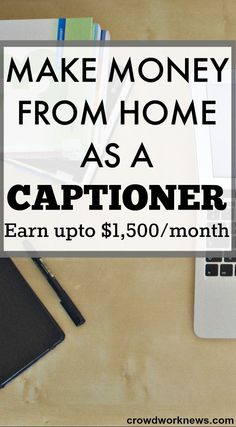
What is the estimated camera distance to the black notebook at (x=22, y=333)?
2.86 feet

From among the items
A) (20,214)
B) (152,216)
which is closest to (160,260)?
(152,216)

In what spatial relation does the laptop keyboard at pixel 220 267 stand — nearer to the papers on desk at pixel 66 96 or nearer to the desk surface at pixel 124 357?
the desk surface at pixel 124 357

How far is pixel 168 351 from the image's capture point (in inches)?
34.3

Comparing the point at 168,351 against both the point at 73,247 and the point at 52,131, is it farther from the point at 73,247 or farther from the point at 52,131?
the point at 52,131

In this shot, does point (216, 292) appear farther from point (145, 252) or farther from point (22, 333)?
point (22, 333)

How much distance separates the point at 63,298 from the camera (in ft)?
2.88

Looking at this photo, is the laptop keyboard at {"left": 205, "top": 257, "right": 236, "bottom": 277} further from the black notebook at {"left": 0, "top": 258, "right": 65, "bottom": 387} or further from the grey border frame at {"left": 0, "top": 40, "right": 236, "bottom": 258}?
the black notebook at {"left": 0, "top": 258, "right": 65, "bottom": 387}

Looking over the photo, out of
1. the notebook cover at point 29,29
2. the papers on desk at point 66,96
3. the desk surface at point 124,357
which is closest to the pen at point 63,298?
the desk surface at point 124,357

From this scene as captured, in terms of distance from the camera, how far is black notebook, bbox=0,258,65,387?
871 millimetres

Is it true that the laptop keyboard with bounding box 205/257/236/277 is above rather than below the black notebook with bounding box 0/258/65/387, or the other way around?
above

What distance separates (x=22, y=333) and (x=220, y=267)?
0.28 metres

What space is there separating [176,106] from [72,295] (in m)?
0.29

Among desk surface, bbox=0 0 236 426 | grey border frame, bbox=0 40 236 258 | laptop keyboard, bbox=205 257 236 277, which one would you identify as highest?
grey border frame, bbox=0 40 236 258

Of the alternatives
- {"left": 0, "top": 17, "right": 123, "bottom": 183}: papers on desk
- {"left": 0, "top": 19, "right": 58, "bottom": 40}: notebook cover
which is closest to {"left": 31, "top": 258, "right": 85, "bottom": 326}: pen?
{"left": 0, "top": 17, "right": 123, "bottom": 183}: papers on desk
